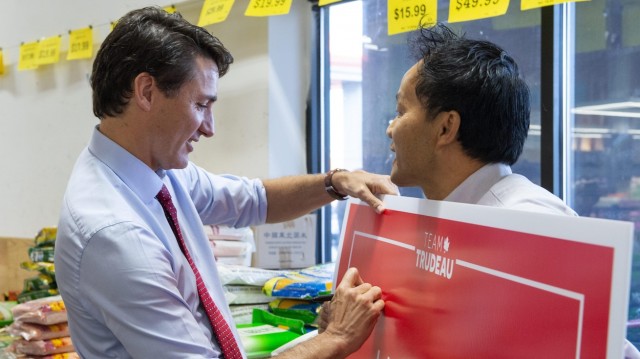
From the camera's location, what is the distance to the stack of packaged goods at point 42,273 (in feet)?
8.06

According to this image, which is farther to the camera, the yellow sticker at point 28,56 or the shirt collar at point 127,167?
the yellow sticker at point 28,56

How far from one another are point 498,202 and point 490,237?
0.22 metres

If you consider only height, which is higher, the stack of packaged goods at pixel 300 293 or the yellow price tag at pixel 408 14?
the yellow price tag at pixel 408 14

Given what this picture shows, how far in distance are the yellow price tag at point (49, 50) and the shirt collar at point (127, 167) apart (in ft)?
6.99

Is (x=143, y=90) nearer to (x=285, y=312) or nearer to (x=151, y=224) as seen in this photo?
(x=151, y=224)

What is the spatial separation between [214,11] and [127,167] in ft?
3.93

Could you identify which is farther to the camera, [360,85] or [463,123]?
[360,85]

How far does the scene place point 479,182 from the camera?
50.7 inches

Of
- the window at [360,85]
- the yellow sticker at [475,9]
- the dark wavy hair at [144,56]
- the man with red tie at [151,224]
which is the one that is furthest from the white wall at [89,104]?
the dark wavy hair at [144,56]

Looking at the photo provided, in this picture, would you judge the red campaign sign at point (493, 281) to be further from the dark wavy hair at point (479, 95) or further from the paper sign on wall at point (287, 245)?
the paper sign on wall at point (287, 245)

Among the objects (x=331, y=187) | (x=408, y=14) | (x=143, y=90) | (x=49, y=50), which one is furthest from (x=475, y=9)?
(x=49, y=50)

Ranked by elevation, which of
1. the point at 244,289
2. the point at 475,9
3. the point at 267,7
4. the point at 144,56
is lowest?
the point at 244,289

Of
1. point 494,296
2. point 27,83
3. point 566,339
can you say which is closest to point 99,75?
point 494,296

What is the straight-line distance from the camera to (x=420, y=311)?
117 centimetres
